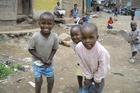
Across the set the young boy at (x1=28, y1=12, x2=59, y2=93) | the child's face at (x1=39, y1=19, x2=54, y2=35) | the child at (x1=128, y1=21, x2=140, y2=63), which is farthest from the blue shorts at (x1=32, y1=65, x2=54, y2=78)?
the child at (x1=128, y1=21, x2=140, y2=63)

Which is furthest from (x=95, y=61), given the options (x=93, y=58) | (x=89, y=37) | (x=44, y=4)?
(x=44, y=4)

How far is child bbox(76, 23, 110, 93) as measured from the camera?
5.49 feet

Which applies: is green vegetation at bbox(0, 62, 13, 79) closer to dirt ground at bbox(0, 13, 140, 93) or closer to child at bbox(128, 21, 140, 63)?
dirt ground at bbox(0, 13, 140, 93)

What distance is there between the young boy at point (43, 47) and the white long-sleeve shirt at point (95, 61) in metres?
0.58

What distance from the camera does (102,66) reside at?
1705 millimetres

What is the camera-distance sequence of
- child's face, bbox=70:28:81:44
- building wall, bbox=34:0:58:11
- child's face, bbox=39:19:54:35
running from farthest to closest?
building wall, bbox=34:0:58:11
child's face, bbox=70:28:81:44
child's face, bbox=39:19:54:35

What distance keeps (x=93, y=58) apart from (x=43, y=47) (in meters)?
0.80

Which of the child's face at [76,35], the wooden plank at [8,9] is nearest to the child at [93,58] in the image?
the child's face at [76,35]

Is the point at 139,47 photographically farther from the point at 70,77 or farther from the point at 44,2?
the point at 44,2

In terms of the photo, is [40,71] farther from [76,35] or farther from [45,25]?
[76,35]

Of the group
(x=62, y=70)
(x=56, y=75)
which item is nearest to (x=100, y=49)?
(x=56, y=75)

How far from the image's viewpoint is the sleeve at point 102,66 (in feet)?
5.53

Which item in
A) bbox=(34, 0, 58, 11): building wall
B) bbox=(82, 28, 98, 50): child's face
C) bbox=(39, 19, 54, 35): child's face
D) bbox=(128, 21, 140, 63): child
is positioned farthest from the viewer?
bbox=(34, 0, 58, 11): building wall

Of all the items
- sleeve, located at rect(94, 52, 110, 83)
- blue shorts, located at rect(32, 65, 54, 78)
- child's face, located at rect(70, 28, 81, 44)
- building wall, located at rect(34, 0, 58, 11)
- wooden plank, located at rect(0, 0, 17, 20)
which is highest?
building wall, located at rect(34, 0, 58, 11)
